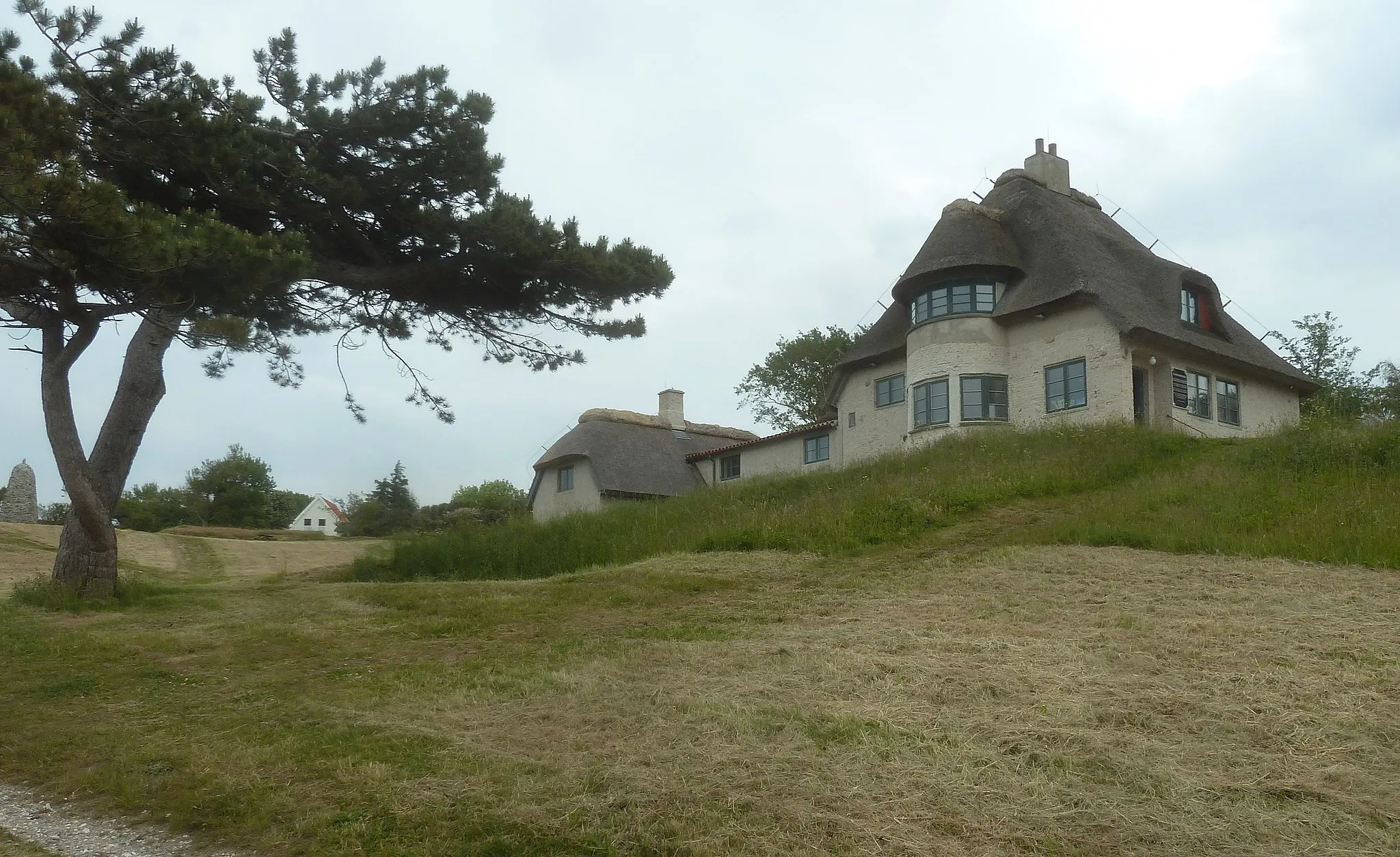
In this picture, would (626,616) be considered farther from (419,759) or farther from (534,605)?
(419,759)

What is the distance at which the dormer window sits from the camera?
2717 centimetres

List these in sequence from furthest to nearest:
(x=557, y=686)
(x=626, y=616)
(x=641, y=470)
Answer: (x=641, y=470)
(x=626, y=616)
(x=557, y=686)

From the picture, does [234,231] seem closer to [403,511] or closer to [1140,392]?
[1140,392]

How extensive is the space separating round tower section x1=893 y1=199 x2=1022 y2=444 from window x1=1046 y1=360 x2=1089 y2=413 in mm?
1185

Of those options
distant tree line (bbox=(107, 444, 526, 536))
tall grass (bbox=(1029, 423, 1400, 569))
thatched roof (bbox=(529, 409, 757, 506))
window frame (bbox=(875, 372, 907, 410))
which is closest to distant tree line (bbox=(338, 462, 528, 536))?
distant tree line (bbox=(107, 444, 526, 536))

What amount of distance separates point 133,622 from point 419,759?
817 cm

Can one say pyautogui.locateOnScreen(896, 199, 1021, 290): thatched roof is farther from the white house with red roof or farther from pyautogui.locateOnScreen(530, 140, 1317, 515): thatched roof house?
the white house with red roof

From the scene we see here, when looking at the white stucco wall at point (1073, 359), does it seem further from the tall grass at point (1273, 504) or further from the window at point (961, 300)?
the tall grass at point (1273, 504)

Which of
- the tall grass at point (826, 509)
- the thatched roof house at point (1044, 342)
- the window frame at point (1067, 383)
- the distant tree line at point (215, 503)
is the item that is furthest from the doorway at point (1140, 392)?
the distant tree line at point (215, 503)

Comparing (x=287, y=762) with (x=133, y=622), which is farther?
(x=133, y=622)

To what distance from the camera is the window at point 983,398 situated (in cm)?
2662

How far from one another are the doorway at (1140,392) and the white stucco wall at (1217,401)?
0.16 meters

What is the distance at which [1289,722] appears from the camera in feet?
22.0

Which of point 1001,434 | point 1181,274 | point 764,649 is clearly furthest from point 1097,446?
point 764,649
